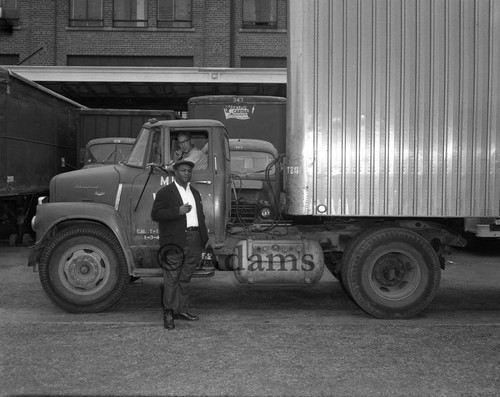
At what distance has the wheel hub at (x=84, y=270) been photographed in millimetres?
6711

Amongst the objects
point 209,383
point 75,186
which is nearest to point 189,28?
point 75,186

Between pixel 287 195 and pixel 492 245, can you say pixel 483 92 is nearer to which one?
pixel 287 195

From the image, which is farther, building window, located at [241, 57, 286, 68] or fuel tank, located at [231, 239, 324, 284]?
building window, located at [241, 57, 286, 68]

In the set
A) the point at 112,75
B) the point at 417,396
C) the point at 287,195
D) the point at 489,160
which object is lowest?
the point at 417,396

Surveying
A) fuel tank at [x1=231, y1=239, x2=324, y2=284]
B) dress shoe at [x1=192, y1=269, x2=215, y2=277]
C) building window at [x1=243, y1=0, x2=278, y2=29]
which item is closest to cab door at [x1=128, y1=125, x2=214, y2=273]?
dress shoe at [x1=192, y1=269, x2=215, y2=277]

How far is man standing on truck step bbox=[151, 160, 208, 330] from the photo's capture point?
6.13 meters

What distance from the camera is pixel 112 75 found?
56.7ft

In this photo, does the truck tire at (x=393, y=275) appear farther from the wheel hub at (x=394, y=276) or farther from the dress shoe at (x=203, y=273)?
the dress shoe at (x=203, y=273)

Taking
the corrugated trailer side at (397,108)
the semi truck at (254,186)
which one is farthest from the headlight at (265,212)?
the corrugated trailer side at (397,108)

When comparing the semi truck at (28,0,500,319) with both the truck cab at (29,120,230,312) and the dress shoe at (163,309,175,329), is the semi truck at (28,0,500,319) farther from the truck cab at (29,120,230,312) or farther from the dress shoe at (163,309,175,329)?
the dress shoe at (163,309,175,329)

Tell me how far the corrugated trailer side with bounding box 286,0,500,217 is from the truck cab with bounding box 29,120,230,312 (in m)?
1.09

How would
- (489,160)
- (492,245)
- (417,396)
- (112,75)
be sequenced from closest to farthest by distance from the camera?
(417,396) < (489,160) < (492,245) < (112,75)

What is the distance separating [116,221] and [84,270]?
690mm

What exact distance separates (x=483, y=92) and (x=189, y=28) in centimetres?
1808
